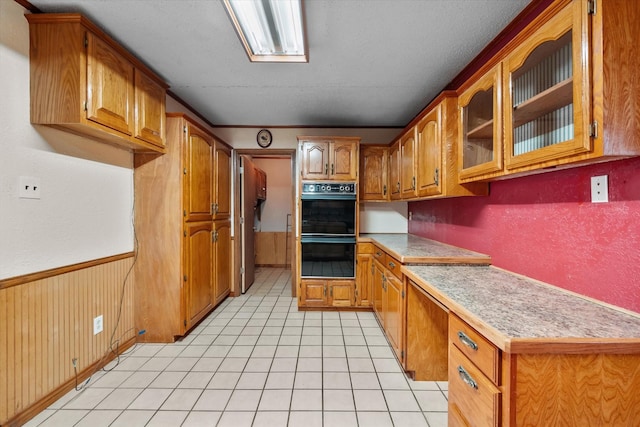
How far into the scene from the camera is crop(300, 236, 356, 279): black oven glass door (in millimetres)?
3070

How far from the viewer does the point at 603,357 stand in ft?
2.73

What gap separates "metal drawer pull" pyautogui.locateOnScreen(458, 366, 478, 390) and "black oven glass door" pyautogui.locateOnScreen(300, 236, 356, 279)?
77.8 inches

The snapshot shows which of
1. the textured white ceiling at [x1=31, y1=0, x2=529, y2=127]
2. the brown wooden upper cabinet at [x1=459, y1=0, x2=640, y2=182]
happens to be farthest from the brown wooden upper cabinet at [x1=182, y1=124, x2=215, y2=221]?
the brown wooden upper cabinet at [x1=459, y1=0, x2=640, y2=182]

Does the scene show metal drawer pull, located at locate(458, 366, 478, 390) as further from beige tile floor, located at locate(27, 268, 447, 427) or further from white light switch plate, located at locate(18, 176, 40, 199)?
white light switch plate, located at locate(18, 176, 40, 199)

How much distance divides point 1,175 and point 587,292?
9.63ft

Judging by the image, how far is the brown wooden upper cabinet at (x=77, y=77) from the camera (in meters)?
1.54

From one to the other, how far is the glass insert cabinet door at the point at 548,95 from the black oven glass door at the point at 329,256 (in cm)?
195

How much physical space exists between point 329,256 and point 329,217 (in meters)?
0.46

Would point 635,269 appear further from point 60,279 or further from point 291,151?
point 291,151

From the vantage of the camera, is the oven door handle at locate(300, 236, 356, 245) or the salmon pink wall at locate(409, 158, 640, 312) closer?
the salmon pink wall at locate(409, 158, 640, 312)

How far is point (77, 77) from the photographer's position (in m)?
1.57

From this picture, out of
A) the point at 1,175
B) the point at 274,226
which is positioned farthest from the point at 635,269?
the point at 274,226

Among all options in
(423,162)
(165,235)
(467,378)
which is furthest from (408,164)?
(165,235)

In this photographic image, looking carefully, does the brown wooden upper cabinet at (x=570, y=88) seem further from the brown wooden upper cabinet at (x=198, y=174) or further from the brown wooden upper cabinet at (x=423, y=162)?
the brown wooden upper cabinet at (x=198, y=174)
